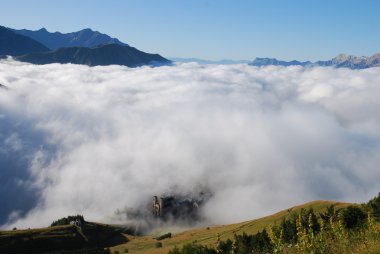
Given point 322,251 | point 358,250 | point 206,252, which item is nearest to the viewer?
point 358,250

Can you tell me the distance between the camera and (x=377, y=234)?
762 inches

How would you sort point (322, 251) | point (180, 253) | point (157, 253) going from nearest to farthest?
point (322, 251) < point (180, 253) < point (157, 253)

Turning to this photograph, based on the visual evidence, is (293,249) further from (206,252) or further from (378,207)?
(206,252)

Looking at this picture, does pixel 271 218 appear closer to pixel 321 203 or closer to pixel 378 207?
pixel 321 203

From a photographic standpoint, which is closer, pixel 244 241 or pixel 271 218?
pixel 244 241

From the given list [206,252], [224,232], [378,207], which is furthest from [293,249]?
[224,232]

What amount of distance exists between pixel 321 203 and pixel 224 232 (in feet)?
158

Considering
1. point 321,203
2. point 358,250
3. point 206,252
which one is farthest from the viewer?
point 321,203

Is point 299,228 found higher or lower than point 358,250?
higher

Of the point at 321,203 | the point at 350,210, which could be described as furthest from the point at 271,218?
the point at 350,210

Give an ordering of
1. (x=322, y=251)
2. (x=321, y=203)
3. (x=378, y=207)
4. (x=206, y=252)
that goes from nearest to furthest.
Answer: (x=322, y=251)
(x=378, y=207)
(x=206, y=252)
(x=321, y=203)

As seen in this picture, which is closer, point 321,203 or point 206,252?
point 206,252

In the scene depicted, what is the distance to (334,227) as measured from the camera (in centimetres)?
1939

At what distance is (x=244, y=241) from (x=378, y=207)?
42.8 m
